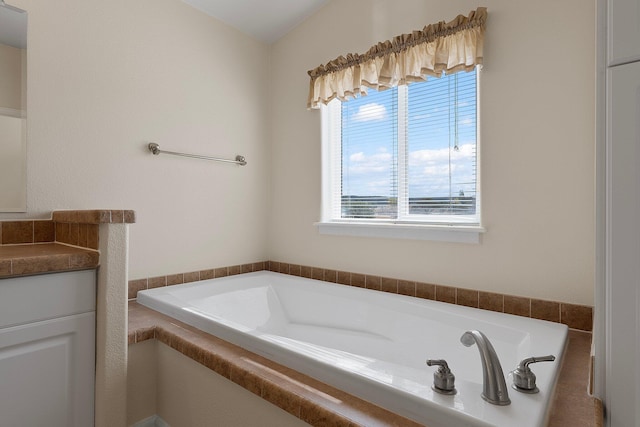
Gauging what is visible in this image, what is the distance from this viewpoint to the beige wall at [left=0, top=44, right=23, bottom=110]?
1.71m

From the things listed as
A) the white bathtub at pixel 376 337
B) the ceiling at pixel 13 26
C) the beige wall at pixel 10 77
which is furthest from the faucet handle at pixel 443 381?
the ceiling at pixel 13 26

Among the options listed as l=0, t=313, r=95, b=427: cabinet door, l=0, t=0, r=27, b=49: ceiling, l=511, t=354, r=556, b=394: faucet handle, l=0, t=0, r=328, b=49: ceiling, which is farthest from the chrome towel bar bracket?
l=511, t=354, r=556, b=394: faucet handle

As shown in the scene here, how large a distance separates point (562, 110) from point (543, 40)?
0.36m

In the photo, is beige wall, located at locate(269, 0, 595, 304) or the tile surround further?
beige wall, located at locate(269, 0, 595, 304)

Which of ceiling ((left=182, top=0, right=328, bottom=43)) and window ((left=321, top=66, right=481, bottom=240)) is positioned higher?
ceiling ((left=182, top=0, right=328, bottom=43))

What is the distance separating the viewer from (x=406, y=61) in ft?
6.86

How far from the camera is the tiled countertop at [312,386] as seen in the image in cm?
96

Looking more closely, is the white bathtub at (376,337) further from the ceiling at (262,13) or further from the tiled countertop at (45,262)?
the ceiling at (262,13)

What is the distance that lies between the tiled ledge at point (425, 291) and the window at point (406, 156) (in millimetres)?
363

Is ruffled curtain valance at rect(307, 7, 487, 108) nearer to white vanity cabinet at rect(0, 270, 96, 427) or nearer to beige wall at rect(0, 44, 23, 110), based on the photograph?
beige wall at rect(0, 44, 23, 110)

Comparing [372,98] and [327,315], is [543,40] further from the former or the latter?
[327,315]

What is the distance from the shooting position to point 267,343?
1324 millimetres

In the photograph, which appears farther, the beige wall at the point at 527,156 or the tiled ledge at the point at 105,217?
the beige wall at the point at 527,156

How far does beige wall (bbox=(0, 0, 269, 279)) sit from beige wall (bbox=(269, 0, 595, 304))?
1.08 metres
